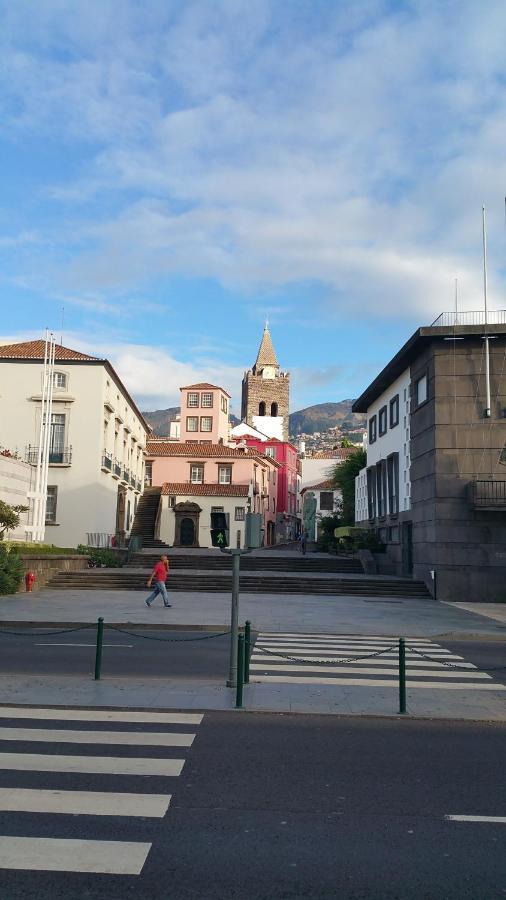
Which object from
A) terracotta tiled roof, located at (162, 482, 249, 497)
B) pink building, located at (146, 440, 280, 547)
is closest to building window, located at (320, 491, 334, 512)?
pink building, located at (146, 440, 280, 547)

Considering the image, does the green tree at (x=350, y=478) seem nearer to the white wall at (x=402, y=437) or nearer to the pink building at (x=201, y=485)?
the pink building at (x=201, y=485)

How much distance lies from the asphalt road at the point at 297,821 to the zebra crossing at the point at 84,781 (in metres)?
0.04

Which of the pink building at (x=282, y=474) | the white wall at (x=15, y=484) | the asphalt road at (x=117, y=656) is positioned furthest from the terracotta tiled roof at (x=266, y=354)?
the asphalt road at (x=117, y=656)

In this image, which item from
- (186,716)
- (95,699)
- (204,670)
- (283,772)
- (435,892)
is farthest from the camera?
(204,670)

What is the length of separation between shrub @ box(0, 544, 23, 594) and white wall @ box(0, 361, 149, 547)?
48.8 ft

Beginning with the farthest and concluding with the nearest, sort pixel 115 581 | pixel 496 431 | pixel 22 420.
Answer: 1. pixel 22 420
2. pixel 115 581
3. pixel 496 431

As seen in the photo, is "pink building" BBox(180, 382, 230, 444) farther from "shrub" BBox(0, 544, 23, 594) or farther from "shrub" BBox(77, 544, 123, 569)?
"shrub" BBox(0, 544, 23, 594)

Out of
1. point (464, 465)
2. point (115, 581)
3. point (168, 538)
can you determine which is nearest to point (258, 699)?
point (464, 465)

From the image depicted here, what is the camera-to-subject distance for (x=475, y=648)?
1731 cm

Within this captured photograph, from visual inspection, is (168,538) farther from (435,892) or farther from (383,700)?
(435,892)

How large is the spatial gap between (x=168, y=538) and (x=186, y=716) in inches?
2062

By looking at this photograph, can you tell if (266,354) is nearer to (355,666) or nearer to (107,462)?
(107,462)

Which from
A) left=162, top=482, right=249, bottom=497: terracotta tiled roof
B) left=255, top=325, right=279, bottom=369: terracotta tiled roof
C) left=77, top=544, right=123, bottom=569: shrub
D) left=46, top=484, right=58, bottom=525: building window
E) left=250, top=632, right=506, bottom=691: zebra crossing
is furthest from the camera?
left=255, top=325, right=279, bottom=369: terracotta tiled roof

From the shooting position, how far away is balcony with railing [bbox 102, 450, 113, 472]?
1775 inches
